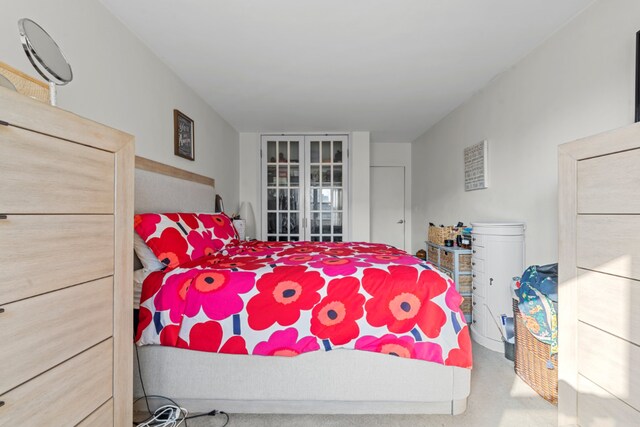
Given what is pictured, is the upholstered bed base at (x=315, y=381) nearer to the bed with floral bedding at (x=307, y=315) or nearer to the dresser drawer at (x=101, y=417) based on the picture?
the bed with floral bedding at (x=307, y=315)

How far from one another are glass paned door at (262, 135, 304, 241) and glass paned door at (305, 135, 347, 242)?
16cm

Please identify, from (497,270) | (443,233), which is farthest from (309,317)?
(443,233)

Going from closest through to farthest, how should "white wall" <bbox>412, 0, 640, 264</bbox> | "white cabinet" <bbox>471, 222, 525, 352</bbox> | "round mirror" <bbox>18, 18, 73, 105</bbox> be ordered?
"round mirror" <bbox>18, 18, 73, 105</bbox> → "white wall" <bbox>412, 0, 640, 264</bbox> → "white cabinet" <bbox>471, 222, 525, 352</bbox>

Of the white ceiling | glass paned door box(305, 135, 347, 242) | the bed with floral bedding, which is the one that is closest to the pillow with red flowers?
the bed with floral bedding

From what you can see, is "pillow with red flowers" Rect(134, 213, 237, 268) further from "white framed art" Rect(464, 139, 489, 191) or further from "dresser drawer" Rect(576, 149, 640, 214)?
"white framed art" Rect(464, 139, 489, 191)

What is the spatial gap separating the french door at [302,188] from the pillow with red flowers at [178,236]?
2.35 metres

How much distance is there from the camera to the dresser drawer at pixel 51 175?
83 centimetres

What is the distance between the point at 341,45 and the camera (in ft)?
7.41

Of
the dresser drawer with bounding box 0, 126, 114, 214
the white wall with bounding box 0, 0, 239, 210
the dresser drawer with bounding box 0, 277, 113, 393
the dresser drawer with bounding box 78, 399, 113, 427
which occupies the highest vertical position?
the white wall with bounding box 0, 0, 239, 210

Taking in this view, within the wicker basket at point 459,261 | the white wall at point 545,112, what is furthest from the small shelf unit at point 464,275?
the white wall at point 545,112

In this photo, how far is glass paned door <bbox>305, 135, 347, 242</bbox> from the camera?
476cm

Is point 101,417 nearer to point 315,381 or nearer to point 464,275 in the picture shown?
point 315,381

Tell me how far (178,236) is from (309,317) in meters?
0.99

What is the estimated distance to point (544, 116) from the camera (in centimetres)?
225
